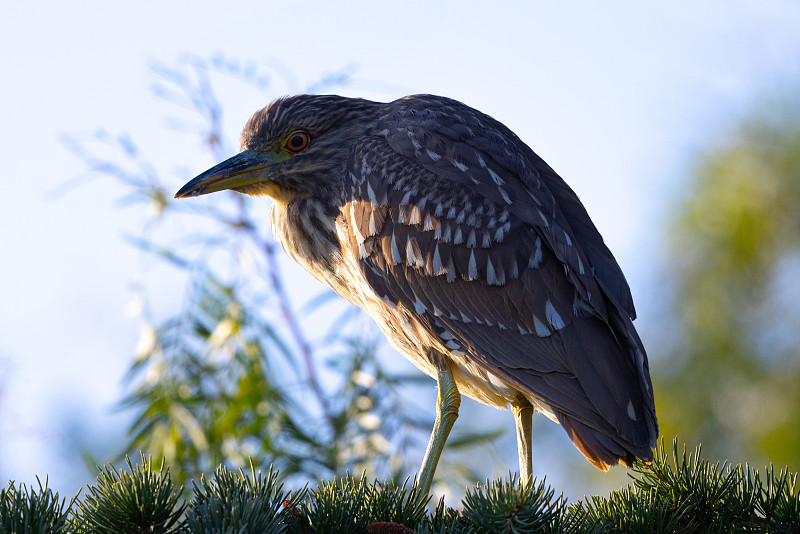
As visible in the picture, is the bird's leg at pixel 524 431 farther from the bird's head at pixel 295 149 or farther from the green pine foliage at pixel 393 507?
the bird's head at pixel 295 149

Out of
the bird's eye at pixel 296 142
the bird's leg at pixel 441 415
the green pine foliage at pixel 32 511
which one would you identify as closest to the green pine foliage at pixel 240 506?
the green pine foliage at pixel 32 511

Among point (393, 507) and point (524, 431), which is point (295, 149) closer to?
point (524, 431)

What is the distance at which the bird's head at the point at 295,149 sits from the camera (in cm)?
351

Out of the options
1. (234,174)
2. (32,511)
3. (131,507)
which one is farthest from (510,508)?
(234,174)

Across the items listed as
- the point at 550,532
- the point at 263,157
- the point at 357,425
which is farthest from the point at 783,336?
the point at 550,532

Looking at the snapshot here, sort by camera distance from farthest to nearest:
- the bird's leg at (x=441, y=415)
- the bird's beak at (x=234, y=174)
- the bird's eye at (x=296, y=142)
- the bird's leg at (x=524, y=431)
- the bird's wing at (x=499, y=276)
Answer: the bird's eye at (x=296, y=142), the bird's beak at (x=234, y=174), the bird's leg at (x=524, y=431), the bird's leg at (x=441, y=415), the bird's wing at (x=499, y=276)

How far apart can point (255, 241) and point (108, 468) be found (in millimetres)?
2014

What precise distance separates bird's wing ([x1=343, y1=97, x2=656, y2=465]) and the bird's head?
28 centimetres

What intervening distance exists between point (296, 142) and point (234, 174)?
321mm

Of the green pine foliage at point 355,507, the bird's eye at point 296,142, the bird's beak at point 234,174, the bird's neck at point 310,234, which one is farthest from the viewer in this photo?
the bird's eye at point 296,142

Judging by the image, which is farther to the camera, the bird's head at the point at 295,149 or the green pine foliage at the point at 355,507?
the bird's head at the point at 295,149

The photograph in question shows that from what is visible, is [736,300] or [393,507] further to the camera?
[736,300]

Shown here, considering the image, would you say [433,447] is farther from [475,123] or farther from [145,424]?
[145,424]

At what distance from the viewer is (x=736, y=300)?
7250mm
